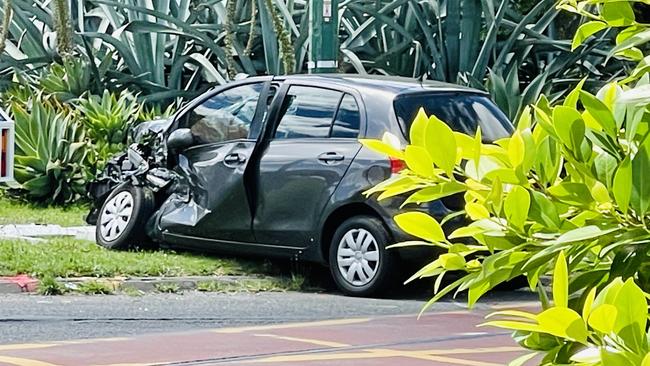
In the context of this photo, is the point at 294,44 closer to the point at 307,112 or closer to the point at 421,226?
the point at 307,112

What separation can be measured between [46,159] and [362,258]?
564 centimetres

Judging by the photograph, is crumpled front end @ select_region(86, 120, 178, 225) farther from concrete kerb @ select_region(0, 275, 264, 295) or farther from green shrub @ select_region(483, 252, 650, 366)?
green shrub @ select_region(483, 252, 650, 366)

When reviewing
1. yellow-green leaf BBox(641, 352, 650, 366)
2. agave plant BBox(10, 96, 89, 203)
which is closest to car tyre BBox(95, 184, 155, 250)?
agave plant BBox(10, 96, 89, 203)

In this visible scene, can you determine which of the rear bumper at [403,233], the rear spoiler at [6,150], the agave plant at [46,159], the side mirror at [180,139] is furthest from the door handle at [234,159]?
the agave plant at [46,159]

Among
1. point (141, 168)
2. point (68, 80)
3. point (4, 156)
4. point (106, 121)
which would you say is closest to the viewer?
point (4, 156)

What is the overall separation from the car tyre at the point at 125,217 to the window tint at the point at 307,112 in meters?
1.48

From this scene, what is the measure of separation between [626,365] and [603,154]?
1.44 feet

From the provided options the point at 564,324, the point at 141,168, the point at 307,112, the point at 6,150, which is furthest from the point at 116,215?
the point at 564,324

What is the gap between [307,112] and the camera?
36.6ft

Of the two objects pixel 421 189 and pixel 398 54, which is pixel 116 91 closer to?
pixel 398 54

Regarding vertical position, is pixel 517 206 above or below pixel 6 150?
above

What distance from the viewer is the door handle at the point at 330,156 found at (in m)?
10.7

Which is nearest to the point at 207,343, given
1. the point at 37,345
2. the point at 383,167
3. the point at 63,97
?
the point at 37,345

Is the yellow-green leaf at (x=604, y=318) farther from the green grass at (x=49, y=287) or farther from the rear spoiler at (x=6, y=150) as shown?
the green grass at (x=49, y=287)
